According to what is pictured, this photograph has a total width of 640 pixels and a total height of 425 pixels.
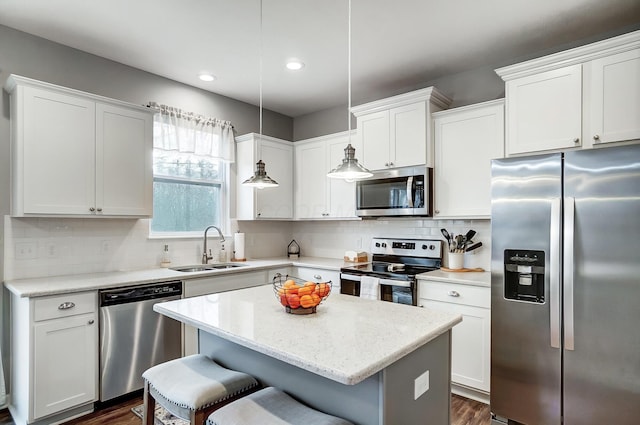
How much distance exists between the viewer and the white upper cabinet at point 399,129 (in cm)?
334

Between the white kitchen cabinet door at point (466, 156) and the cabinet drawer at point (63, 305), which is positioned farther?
the white kitchen cabinet door at point (466, 156)

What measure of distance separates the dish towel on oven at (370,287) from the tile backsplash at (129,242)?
2.59 feet

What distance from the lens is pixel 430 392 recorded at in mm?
1675

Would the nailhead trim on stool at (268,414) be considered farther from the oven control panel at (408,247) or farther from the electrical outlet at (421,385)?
the oven control panel at (408,247)

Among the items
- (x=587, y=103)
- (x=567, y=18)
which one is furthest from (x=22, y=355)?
(x=567, y=18)

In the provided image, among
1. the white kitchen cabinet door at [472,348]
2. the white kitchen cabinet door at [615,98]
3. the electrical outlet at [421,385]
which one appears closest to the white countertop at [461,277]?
the white kitchen cabinet door at [472,348]

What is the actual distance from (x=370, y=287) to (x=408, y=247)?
2.39 feet

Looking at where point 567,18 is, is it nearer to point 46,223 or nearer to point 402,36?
point 402,36

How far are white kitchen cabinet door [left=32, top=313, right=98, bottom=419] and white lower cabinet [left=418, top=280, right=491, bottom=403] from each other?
2.59m

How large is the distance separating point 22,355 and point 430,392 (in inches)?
103

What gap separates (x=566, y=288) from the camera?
2195 millimetres

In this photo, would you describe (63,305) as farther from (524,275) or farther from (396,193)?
(524,275)

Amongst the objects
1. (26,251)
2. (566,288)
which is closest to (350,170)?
(566,288)

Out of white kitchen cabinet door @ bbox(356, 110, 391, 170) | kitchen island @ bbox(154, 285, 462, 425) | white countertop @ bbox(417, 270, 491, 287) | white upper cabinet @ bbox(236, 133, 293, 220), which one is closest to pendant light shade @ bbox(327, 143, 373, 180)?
kitchen island @ bbox(154, 285, 462, 425)
